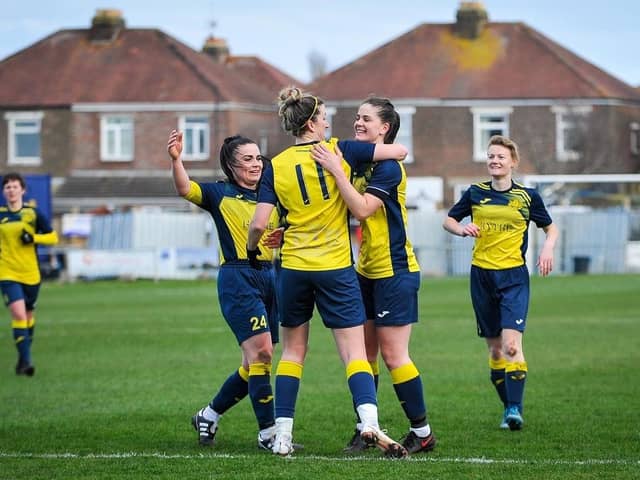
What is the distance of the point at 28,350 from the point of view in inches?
610

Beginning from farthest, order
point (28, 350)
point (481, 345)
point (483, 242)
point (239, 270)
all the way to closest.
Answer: point (481, 345) < point (28, 350) < point (483, 242) < point (239, 270)

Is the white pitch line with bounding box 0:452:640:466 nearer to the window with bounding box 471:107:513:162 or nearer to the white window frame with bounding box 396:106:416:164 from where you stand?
the white window frame with bounding box 396:106:416:164

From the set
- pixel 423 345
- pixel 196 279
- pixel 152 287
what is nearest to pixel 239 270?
pixel 423 345

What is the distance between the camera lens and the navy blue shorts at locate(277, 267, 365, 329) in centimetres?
840

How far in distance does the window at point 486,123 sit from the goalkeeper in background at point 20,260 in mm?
45082

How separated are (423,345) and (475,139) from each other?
41616mm

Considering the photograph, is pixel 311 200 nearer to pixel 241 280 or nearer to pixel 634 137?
pixel 241 280

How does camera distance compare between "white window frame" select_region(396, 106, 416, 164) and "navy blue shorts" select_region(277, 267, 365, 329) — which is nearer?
"navy blue shorts" select_region(277, 267, 365, 329)

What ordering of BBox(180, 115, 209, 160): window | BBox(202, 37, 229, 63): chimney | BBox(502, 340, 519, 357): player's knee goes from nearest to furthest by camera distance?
1. BBox(502, 340, 519, 357): player's knee
2. BBox(180, 115, 209, 160): window
3. BBox(202, 37, 229, 63): chimney

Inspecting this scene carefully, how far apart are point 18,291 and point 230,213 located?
6.76 meters

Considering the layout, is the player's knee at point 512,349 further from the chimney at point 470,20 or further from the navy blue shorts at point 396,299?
the chimney at point 470,20

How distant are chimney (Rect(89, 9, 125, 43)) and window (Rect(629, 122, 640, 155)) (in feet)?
79.6

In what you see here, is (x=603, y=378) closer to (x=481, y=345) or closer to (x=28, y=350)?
(x=481, y=345)

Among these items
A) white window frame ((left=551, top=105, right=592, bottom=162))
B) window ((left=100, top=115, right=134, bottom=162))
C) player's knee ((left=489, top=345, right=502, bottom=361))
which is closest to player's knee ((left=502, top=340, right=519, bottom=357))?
player's knee ((left=489, top=345, right=502, bottom=361))
